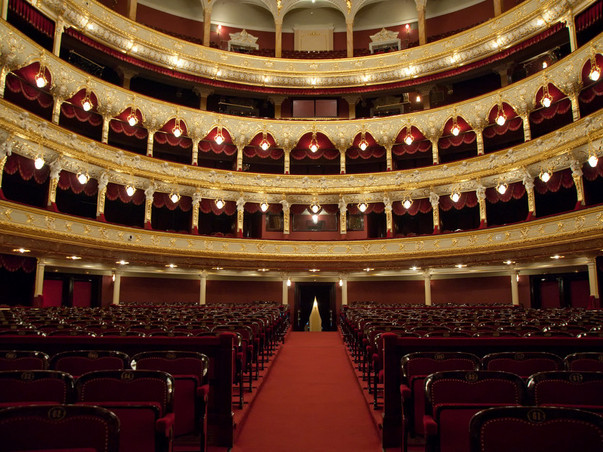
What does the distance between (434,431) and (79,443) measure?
6.70 feet

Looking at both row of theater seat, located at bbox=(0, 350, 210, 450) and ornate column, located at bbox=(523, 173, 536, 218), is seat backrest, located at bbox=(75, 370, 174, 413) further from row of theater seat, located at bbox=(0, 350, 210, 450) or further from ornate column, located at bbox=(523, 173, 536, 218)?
ornate column, located at bbox=(523, 173, 536, 218)

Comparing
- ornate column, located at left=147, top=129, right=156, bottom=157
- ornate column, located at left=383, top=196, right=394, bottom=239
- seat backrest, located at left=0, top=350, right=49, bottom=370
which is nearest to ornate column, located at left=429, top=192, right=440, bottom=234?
ornate column, located at left=383, top=196, right=394, bottom=239

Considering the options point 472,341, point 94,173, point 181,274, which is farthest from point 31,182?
point 472,341

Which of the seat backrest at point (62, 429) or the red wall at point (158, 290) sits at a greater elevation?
the red wall at point (158, 290)

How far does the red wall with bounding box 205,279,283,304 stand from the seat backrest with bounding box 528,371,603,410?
70.8 feet

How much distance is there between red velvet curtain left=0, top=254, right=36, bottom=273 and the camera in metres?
15.7

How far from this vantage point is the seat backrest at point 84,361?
12.9ft

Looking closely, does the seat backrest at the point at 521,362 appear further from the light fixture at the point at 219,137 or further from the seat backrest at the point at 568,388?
the light fixture at the point at 219,137

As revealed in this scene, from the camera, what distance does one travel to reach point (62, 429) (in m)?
2.23

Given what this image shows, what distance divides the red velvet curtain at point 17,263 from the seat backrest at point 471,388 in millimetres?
16869

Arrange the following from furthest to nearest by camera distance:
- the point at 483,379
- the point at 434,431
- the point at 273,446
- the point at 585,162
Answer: the point at 585,162
the point at 273,446
the point at 483,379
the point at 434,431

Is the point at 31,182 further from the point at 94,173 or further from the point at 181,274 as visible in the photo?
the point at 181,274

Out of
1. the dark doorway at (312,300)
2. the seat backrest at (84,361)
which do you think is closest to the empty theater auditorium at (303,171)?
the dark doorway at (312,300)

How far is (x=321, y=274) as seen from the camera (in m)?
24.1
